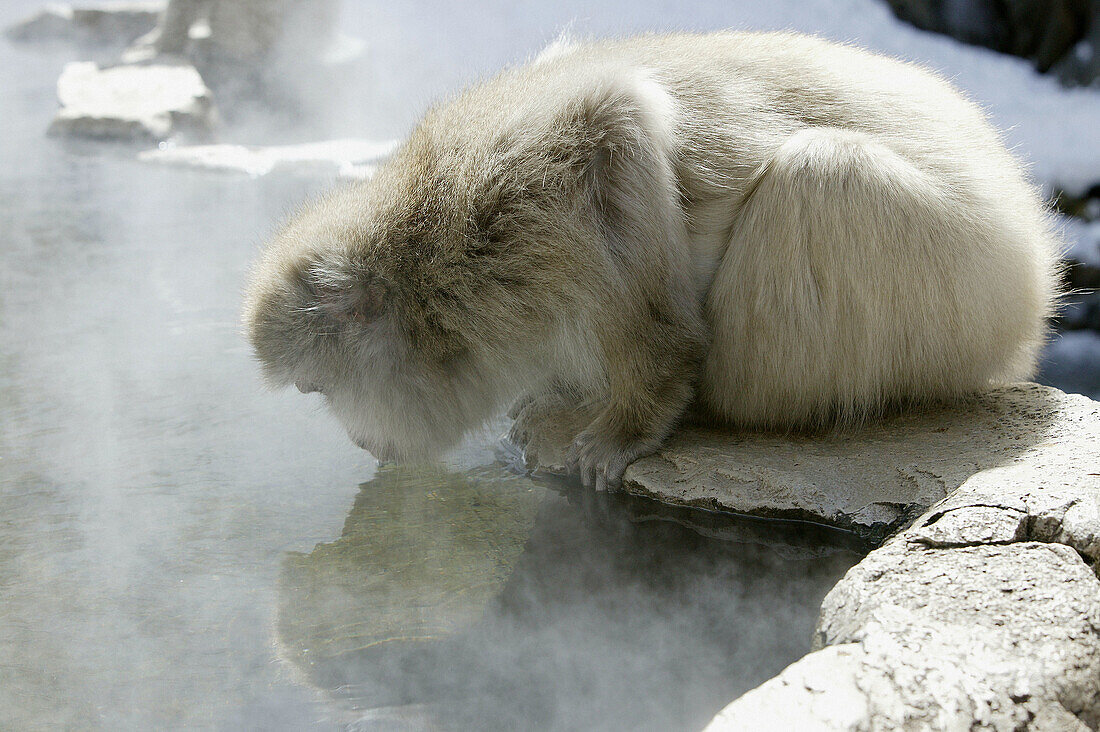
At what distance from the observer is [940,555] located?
84.0 inches

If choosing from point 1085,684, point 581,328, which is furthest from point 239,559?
point 1085,684

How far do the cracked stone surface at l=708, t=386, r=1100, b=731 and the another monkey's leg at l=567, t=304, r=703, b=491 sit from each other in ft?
3.26

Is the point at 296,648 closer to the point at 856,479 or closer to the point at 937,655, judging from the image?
the point at 937,655

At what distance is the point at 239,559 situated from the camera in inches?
111

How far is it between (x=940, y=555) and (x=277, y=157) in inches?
279

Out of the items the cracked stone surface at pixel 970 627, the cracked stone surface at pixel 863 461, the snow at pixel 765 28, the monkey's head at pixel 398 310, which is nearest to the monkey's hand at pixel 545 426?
the cracked stone surface at pixel 863 461

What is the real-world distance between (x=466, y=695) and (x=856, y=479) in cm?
136

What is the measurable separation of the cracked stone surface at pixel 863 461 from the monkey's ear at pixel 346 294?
2.61ft

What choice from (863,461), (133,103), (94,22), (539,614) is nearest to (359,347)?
(539,614)

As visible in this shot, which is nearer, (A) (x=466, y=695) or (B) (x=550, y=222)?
(A) (x=466, y=695)

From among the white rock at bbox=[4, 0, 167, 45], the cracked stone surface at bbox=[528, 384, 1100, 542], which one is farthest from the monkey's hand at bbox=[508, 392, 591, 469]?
the white rock at bbox=[4, 0, 167, 45]

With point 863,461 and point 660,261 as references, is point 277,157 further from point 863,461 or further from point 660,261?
point 863,461

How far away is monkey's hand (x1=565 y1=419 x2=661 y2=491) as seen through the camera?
126 inches

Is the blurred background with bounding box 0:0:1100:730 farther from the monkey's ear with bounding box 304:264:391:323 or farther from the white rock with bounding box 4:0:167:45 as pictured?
the white rock with bounding box 4:0:167:45
